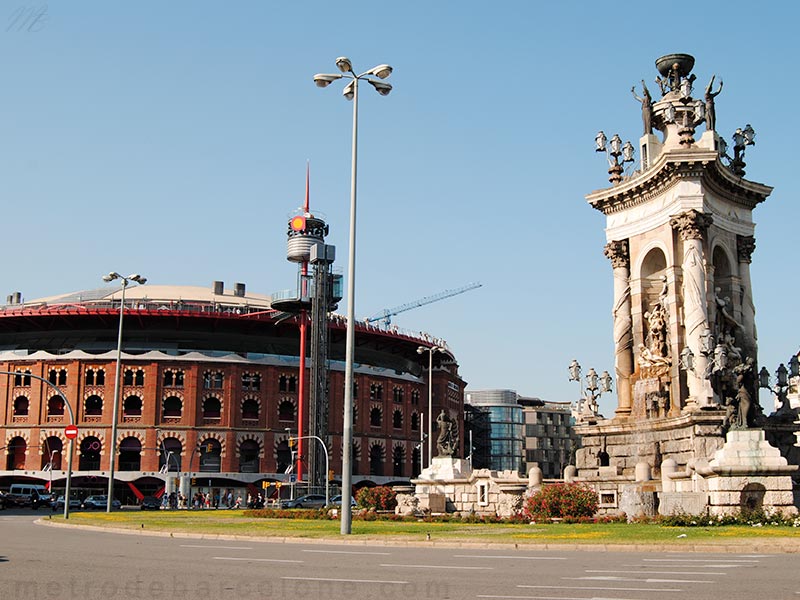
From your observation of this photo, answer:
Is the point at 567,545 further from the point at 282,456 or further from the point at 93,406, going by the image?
the point at 93,406

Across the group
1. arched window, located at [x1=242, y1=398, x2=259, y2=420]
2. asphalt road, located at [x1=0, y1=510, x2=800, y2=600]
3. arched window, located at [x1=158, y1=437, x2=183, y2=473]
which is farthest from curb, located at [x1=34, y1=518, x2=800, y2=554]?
arched window, located at [x1=242, y1=398, x2=259, y2=420]

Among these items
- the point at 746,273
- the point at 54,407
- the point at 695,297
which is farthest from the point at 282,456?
the point at 695,297

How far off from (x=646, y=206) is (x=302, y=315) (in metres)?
49.3

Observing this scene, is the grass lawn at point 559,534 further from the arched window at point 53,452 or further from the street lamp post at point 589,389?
the arched window at point 53,452

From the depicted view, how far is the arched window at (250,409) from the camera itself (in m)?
84.3

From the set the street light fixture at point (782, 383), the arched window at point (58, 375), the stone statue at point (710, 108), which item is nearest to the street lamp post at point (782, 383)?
the street light fixture at point (782, 383)

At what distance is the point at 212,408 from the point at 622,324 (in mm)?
53132

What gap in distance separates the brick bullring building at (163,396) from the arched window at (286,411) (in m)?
0.11

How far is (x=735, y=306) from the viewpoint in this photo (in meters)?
37.2

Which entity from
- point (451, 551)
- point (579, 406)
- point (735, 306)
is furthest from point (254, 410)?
point (451, 551)

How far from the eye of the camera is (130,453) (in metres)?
81.4

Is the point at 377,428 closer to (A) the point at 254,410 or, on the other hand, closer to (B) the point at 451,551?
(A) the point at 254,410

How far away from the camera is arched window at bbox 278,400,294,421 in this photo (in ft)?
281

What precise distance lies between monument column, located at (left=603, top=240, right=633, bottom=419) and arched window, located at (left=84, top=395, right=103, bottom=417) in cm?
5730
